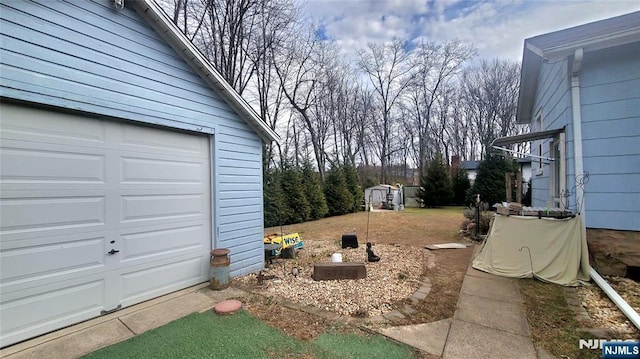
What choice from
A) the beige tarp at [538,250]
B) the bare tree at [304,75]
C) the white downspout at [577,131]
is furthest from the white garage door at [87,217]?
the bare tree at [304,75]

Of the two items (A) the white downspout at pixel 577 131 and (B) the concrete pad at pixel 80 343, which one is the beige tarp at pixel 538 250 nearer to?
(A) the white downspout at pixel 577 131

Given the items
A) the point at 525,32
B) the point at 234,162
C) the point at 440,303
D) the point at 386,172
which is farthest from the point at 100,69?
the point at 386,172

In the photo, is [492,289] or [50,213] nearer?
[50,213]

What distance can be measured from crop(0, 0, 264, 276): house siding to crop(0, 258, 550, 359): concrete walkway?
120cm

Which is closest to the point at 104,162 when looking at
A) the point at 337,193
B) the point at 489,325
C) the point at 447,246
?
the point at 489,325

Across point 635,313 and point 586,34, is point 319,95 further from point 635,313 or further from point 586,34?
A: point 635,313

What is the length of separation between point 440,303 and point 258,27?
48.6ft

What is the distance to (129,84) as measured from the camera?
11.1 feet

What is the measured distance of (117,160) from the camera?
3.36 metres

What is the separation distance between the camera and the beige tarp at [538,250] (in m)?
4.18

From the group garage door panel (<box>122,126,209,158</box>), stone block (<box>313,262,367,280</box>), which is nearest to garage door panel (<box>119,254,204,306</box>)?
garage door panel (<box>122,126,209,158</box>)

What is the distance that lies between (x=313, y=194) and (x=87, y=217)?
10621 mm

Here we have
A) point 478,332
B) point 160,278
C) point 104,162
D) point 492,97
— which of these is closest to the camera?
point 478,332

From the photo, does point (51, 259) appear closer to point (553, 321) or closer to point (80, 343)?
point (80, 343)
